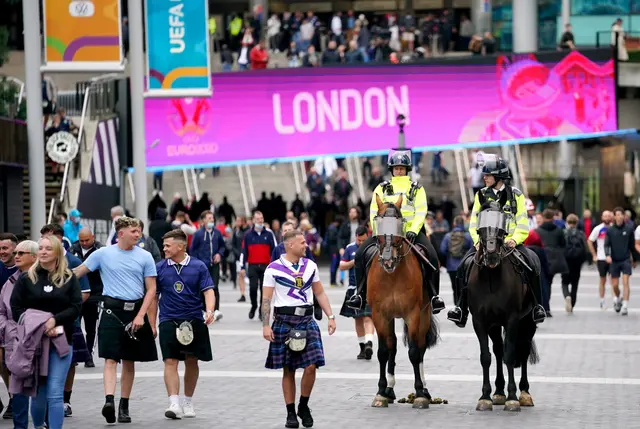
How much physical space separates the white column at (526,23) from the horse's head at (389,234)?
122 ft

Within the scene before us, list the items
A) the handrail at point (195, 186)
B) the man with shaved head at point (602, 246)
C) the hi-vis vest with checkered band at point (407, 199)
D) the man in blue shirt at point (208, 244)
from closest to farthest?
the hi-vis vest with checkered band at point (407, 199)
the man in blue shirt at point (208, 244)
the man with shaved head at point (602, 246)
the handrail at point (195, 186)

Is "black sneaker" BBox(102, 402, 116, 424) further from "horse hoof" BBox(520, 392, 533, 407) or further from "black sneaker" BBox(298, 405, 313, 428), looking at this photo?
"horse hoof" BBox(520, 392, 533, 407)

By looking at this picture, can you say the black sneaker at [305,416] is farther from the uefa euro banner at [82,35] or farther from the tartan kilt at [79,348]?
the uefa euro banner at [82,35]

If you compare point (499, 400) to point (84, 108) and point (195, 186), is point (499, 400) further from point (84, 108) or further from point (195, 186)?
point (195, 186)

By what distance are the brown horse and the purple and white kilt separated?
1.56m

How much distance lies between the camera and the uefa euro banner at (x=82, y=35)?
878 inches

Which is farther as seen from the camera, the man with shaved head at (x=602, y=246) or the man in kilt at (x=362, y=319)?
the man with shaved head at (x=602, y=246)

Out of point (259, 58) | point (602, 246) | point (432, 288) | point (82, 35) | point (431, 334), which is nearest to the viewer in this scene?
point (432, 288)

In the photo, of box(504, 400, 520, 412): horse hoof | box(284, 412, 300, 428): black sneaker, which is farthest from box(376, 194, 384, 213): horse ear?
box(284, 412, 300, 428): black sneaker

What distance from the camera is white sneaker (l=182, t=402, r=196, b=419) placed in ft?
44.7

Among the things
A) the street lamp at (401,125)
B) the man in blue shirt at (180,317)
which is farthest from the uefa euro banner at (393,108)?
the man in blue shirt at (180,317)

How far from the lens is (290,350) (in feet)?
42.3

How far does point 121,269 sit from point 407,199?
10.0 feet

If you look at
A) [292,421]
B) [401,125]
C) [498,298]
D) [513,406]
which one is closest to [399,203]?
[498,298]
